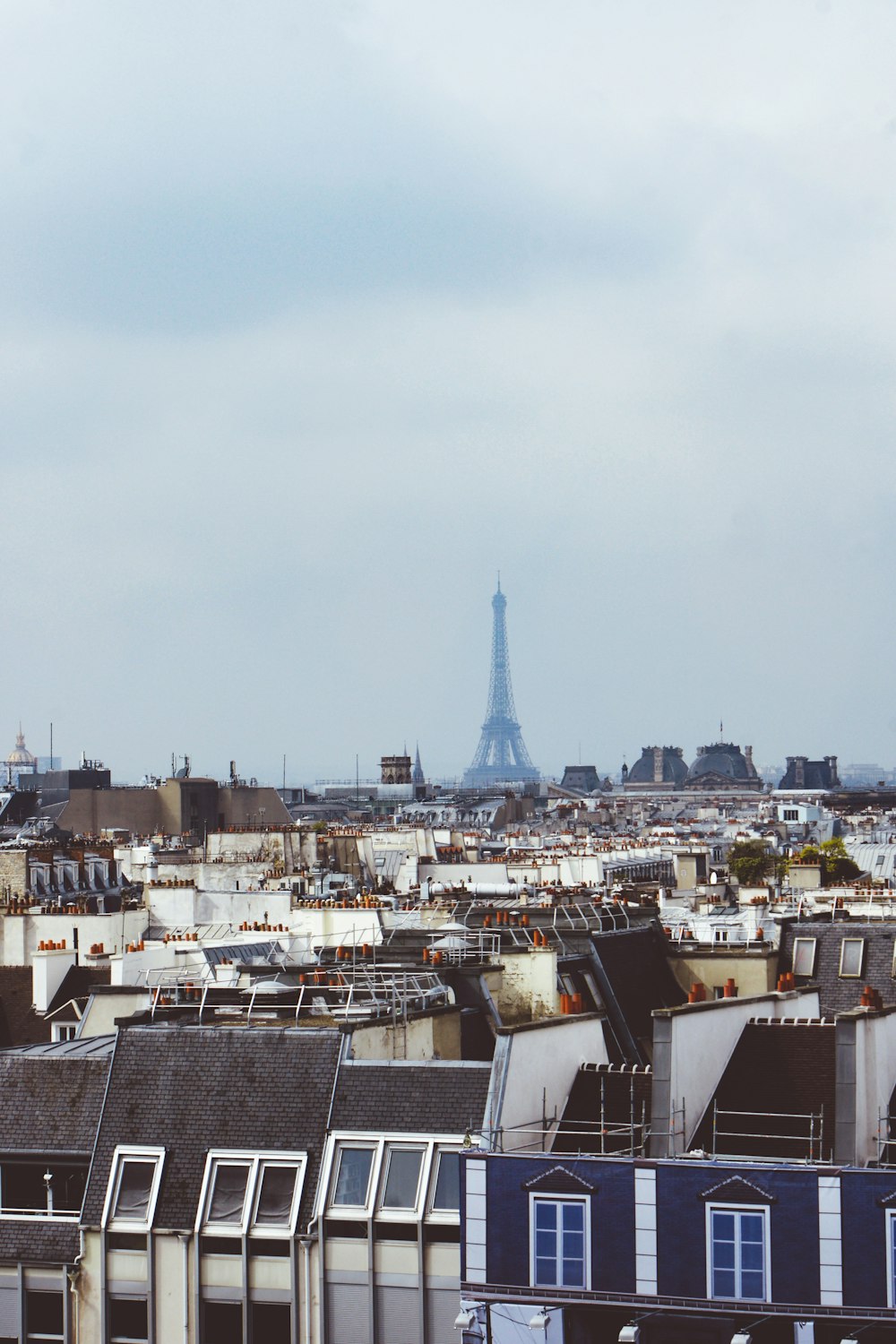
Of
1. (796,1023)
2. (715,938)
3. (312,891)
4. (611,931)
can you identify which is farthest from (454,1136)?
(312,891)

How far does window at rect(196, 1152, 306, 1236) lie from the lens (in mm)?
22312

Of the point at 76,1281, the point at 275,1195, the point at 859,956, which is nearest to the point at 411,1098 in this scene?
the point at 275,1195

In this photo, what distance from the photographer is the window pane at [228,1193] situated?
22516 mm

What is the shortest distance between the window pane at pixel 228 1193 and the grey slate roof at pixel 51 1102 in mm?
1768

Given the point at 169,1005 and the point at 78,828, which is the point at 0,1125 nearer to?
the point at 169,1005

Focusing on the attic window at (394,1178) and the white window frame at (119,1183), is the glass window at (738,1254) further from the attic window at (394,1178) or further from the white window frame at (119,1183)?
the white window frame at (119,1183)

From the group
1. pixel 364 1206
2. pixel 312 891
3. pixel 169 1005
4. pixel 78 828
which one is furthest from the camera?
pixel 78 828

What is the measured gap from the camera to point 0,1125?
24469 mm

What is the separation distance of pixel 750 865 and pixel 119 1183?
80.8 metres

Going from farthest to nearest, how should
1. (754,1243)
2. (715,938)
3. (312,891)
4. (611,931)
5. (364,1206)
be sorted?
(312,891) → (715,938) → (611,931) → (364,1206) → (754,1243)

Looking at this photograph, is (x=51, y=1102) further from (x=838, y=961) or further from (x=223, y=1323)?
(x=838, y=961)

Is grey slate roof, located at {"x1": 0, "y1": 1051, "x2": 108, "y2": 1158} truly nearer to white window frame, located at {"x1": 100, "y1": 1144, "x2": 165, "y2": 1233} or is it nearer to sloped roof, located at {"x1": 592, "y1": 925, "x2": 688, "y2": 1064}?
white window frame, located at {"x1": 100, "y1": 1144, "x2": 165, "y2": 1233}

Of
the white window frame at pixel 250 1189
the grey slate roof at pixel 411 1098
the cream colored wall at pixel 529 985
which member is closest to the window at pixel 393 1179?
the grey slate roof at pixel 411 1098

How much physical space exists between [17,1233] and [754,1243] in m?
8.35
